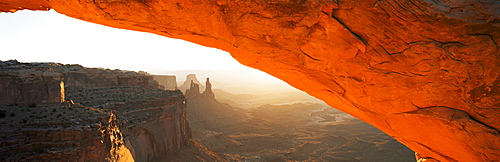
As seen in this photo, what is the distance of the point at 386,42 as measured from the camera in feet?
20.8

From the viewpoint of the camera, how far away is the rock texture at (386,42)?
19.1 ft

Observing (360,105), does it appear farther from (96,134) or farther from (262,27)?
(96,134)

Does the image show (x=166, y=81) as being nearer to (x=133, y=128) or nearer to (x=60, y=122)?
(x=133, y=128)

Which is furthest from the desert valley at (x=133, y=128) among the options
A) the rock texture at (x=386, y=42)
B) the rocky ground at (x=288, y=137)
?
the rock texture at (x=386, y=42)

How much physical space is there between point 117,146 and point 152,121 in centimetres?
1110

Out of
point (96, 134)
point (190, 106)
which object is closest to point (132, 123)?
point (96, 134)

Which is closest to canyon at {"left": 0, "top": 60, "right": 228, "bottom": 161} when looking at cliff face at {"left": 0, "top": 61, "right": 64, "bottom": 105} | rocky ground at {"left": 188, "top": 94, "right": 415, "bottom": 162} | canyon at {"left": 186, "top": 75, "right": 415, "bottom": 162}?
cliff face at {"left": 0, "top": 61, "right": 64, "bottom": 105}

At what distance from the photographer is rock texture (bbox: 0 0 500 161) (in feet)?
19.1

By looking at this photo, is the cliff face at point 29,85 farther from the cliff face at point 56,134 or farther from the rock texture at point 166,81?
the rock texture at point 166,81

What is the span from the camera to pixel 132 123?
2766 centimetres

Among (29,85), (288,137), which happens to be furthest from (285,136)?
(29,85)

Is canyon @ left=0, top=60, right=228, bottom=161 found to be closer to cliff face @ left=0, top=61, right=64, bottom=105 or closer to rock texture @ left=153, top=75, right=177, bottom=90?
cliff face @ left=0, top=61, right=64, bottom=105

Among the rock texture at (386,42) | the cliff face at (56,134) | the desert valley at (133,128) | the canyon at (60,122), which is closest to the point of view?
the rock texture at (386,42)

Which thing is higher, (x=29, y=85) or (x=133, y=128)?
(x=29, y=85)
